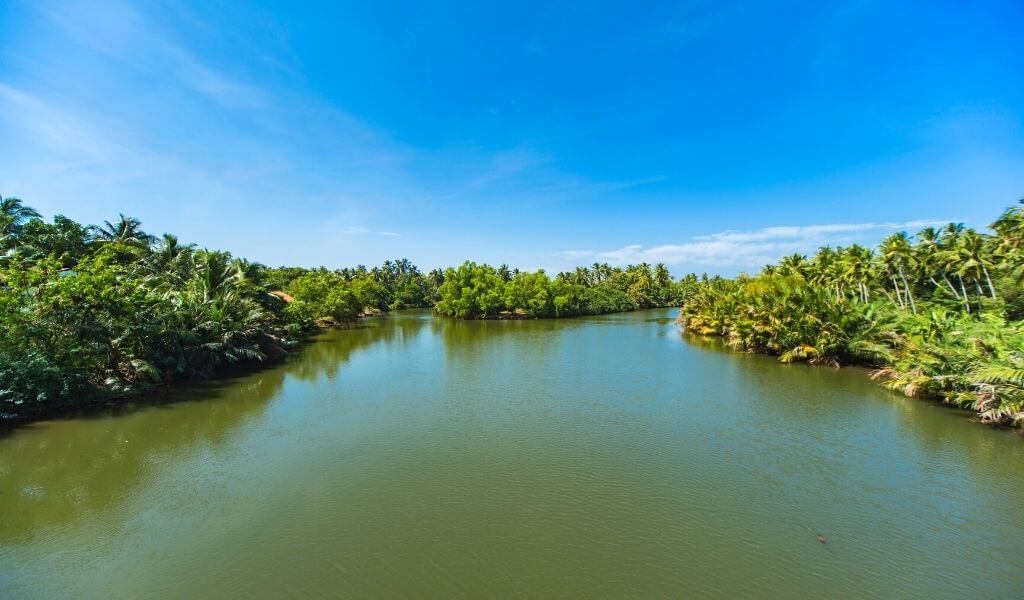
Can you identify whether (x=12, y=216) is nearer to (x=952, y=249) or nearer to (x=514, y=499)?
(x=514, y=499)

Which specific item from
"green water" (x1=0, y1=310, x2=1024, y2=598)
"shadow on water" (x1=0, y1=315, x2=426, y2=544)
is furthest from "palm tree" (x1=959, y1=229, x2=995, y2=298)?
"shadow on water" (x1=0, y1=315, x2=426, y2=544)

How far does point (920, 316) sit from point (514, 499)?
23497 mm

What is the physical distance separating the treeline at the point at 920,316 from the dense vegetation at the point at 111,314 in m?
30.9

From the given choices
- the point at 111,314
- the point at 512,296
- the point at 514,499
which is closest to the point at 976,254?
the point at 514,499

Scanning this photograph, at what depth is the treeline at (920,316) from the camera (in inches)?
600

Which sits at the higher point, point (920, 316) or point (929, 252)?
point (929, 252)

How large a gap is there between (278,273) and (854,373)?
219 feet

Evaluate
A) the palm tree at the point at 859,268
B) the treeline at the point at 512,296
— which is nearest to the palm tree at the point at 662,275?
the treeline at the point at 512,296

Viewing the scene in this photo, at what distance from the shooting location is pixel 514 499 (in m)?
9.90

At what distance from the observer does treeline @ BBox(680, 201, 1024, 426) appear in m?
15.2

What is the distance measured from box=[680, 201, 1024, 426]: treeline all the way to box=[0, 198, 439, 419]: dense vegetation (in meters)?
30.9

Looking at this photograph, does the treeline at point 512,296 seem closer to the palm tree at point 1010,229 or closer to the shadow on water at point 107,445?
the shadow on water at point 107,445

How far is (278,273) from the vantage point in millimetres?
63344

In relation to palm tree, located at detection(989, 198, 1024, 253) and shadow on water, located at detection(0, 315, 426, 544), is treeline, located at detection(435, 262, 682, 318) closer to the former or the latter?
shadow on water, located at detection(0, 315, 426, 544)
